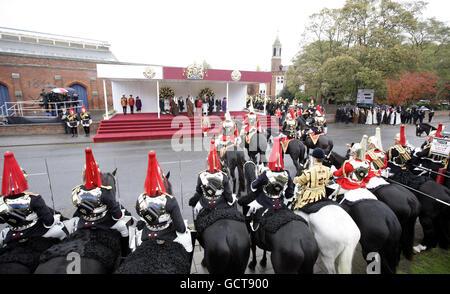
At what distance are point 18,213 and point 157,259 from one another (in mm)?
2031

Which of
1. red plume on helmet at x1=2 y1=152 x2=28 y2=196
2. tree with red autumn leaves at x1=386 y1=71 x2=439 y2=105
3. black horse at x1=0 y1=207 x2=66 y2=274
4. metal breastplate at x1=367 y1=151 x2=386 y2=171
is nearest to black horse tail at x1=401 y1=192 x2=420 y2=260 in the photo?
metal breastplate at x1=367 y1=151 x2=386 y2=171

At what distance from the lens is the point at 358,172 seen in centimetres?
410

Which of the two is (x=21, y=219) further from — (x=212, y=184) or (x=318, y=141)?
(x=318, y=141)

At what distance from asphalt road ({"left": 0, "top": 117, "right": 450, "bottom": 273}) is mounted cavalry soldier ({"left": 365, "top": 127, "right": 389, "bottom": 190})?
1499 mm

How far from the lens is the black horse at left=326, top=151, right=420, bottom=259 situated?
4.05 m

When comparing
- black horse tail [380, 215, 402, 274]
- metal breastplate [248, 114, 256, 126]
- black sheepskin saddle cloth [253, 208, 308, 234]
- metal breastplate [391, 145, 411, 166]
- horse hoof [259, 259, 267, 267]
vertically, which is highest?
metal breastplate [248, 114, 256, 126]

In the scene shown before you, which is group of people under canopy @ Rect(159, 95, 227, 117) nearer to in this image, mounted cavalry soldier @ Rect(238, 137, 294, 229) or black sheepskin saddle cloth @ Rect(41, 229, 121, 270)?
mounted cavalry soldier @ Rect(238, 137, 294, 229)

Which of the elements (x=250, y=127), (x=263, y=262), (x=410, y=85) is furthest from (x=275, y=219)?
(x=410, y=85)

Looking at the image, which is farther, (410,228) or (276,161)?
(410,228)

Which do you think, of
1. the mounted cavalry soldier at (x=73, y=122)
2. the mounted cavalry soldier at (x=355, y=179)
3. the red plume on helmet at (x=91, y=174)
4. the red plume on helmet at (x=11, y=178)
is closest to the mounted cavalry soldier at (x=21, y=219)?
the red plume on helmet at (x=11, y=178)

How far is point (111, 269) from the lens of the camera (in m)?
2.90

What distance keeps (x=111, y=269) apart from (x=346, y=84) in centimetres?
2693

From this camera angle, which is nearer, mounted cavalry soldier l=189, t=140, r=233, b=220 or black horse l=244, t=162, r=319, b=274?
black horse l=244, t=162, r=319, b=274
